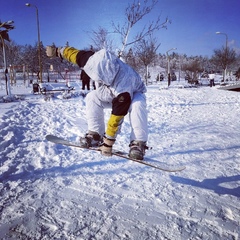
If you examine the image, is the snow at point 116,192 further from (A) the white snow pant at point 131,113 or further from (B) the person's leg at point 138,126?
(A) the white snow pant at point 131,113

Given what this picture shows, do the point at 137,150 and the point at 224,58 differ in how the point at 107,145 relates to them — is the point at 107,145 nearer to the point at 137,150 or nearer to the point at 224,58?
the point at 137,150

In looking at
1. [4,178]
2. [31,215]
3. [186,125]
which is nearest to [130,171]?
[31,215]

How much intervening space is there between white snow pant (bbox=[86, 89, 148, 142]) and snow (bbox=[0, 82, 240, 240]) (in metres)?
0.77

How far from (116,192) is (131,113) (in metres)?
1.10

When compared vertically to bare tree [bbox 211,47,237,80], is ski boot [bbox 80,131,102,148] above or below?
below

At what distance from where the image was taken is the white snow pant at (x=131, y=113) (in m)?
2.74

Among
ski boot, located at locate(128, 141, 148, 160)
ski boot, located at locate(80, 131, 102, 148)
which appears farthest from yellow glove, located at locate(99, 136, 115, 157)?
ski boot, located at locate(80, 131, 102, 148)

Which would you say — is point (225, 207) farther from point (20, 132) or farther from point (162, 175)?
point (20, 132)

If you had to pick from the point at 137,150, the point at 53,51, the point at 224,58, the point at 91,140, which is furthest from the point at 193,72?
the point at 137,150

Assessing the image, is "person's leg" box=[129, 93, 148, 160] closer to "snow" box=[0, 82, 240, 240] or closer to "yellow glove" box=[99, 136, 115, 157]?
"yellow glove" box=[99, 136, 115, 157]

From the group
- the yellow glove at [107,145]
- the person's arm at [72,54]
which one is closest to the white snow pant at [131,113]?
the yellow glove at [107,145]

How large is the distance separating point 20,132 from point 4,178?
7.68ft

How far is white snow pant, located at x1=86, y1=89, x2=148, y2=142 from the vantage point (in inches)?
108

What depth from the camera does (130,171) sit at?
3426mm
